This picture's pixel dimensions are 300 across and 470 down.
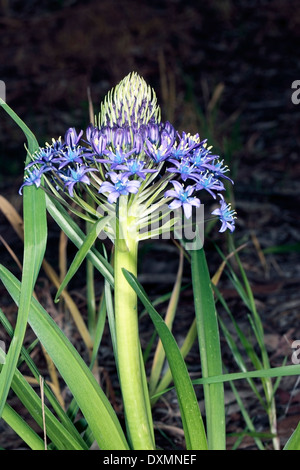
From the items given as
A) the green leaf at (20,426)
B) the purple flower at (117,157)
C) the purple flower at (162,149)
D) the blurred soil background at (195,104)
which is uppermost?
the blurred soil background at (195,104)

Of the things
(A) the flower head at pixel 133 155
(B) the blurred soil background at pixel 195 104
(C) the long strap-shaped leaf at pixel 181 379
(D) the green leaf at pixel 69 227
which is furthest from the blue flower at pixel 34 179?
(B) the blurred soil background at pixel 195 104

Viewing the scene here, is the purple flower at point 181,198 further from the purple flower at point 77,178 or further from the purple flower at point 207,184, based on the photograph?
the purple flower at point 77,178

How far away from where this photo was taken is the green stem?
3.55ft

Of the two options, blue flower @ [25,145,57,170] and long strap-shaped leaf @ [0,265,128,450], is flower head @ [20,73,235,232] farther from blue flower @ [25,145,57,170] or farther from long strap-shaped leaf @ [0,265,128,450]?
long strap-shaped leaf @ [0,265,128,450]

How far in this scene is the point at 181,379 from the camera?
3.46 feet

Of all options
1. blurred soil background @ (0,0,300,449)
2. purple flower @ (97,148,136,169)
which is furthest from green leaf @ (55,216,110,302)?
blurred soil background @ (0,0,300,449)

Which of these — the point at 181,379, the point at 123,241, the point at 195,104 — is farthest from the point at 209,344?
the point at 195,104

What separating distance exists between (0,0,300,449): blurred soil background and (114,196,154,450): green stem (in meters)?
0.48

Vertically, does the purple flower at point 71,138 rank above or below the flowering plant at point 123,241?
above

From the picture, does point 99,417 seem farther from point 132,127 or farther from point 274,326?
point 274,326

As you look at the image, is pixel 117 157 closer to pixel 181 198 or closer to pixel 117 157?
pixel 117 157

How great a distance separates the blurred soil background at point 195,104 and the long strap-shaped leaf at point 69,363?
517mm

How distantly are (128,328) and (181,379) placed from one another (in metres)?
0.13

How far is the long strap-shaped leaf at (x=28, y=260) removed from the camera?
0.98 metres
